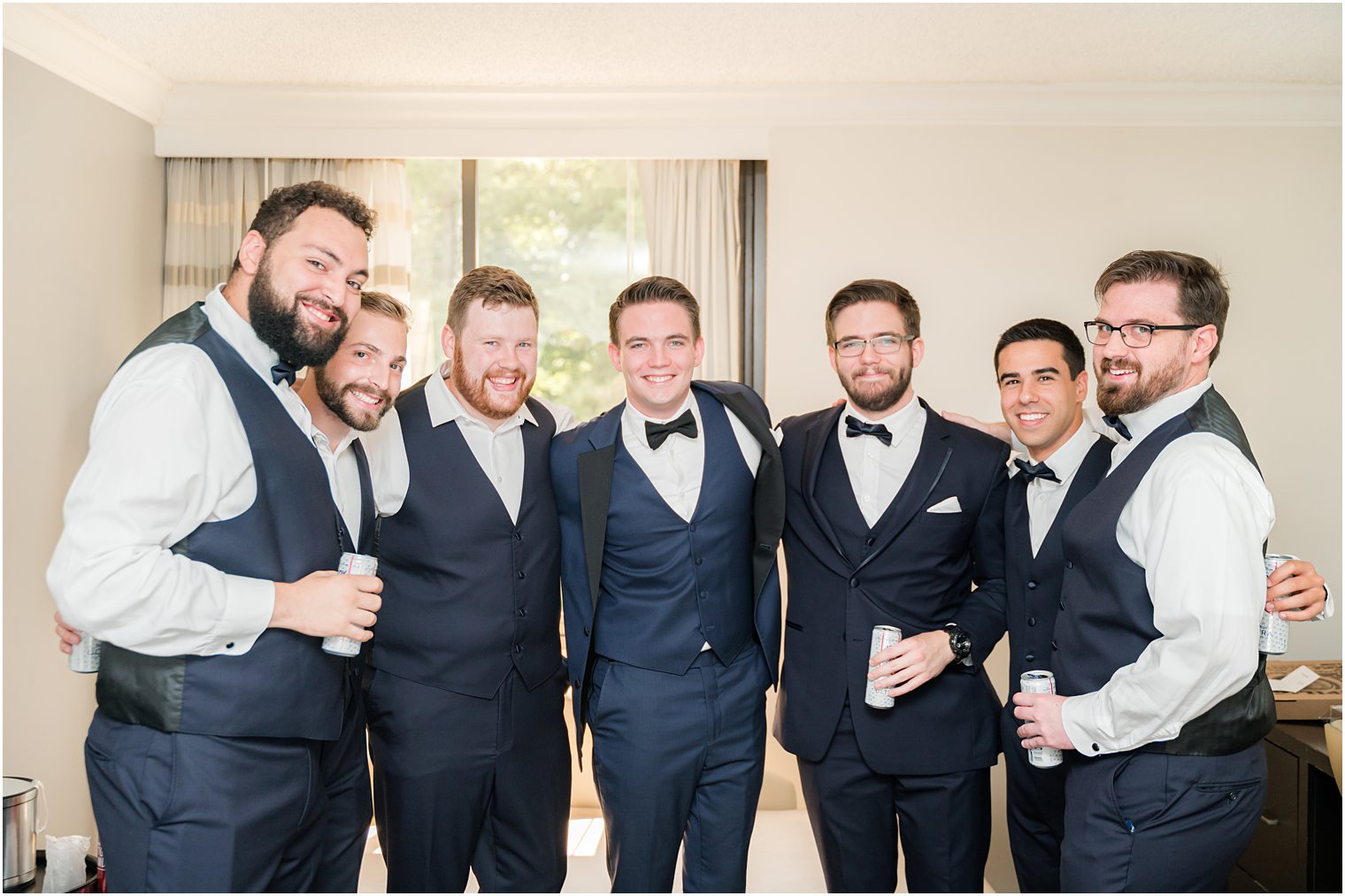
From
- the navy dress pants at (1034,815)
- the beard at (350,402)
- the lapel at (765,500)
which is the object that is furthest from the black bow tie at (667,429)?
the navy dress pants at (1034,815)

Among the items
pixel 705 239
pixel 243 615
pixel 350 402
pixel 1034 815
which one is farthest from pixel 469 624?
pixel 705 239

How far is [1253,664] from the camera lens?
5.82ft

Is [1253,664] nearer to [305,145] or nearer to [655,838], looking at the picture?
[655,838]

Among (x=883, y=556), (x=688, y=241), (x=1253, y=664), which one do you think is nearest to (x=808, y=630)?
(x=883, y=556)

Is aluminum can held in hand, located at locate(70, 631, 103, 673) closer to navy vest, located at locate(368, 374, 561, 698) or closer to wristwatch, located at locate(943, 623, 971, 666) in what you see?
navy vest, located at locate(368, 374, 561, 698)

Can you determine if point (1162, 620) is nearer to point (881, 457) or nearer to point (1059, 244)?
point (881, 457)

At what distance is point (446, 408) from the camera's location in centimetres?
246

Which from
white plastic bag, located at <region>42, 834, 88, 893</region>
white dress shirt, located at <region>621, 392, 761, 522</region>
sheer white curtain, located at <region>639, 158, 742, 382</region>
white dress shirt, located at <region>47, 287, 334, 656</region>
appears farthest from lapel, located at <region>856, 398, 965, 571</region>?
white plastic bag, located at <region>42, 834, 88, 893</region>

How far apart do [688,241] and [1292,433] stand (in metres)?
2.85

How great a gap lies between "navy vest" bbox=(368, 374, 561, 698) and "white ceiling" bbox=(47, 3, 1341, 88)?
1.85 m

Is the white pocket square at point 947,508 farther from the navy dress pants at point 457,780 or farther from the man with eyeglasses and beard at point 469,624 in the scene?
the navy dress pants at point 457,780

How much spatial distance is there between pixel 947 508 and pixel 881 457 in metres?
0.21

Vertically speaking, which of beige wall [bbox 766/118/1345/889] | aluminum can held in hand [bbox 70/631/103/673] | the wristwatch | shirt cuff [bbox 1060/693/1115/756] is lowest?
shirt cuff [bbox 1060/693/1115/756]

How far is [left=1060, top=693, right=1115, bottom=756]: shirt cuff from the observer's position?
1881 millimetres
